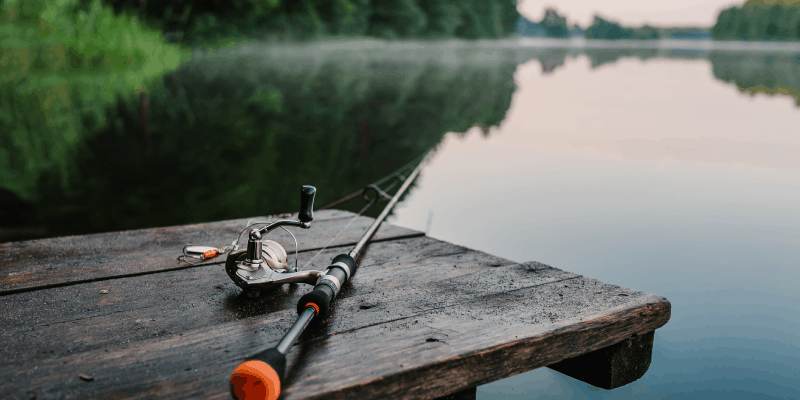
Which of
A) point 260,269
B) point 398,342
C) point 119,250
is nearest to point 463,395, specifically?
point 398,342

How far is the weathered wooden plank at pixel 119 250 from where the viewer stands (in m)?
2.02

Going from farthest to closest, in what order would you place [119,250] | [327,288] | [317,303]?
[119,250] → [327,288] → [317,303]

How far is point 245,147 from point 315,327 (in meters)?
6.36

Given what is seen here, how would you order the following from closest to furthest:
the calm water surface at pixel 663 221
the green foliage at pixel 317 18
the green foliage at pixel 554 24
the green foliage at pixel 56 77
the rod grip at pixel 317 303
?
the rod grip at pixel 317 303 < the calm water surface at pixel 663 221 < the green foliage at pixel 56 77 < the green foliage at pixel 317 18 < the green foliage at pixel 554 24

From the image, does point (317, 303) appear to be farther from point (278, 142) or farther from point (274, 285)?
point (278, 142)

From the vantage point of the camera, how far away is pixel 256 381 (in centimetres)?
123

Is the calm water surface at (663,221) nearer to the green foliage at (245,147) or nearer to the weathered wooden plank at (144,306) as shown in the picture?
the weathered wooden plank at (144,306)

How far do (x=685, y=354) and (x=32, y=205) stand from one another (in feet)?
14.4

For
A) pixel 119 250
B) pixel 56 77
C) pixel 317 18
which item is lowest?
pixel 56 77

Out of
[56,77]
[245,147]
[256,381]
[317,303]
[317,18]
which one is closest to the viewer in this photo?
[256,381]

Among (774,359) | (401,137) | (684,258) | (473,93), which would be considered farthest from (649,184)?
(473,93)

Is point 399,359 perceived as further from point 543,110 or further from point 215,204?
point 543,110

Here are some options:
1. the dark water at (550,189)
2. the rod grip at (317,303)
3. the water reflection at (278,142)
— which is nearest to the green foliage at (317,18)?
the water reflection at (278,142)

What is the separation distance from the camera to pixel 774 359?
274 cm
